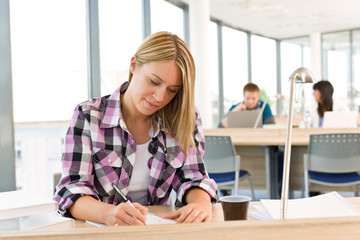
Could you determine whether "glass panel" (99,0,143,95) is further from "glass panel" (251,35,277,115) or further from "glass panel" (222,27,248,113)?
"glass panel" (251,35,277,115)

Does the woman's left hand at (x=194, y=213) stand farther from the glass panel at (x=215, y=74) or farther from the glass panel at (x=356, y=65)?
the glass panel at (x=356, y=65)

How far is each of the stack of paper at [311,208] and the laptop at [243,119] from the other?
3157 millimetres

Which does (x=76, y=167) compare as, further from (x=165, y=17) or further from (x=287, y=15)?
(x=287, y=15)

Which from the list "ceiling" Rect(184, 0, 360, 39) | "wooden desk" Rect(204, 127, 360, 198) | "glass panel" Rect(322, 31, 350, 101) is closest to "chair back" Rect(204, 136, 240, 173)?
"wooden desk" Rect(204, 127, 360, 198)

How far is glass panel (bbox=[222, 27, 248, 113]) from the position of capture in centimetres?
916

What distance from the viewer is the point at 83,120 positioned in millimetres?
1358

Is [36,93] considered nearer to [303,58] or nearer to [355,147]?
[355,147]

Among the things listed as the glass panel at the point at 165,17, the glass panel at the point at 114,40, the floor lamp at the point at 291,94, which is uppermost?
the glass panel at the point at 165,17

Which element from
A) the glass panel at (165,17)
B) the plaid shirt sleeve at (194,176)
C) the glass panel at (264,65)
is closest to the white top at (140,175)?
the plaid shirt sleeve at (194,176)

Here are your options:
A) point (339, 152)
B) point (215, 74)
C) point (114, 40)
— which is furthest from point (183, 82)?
point (215, 74)

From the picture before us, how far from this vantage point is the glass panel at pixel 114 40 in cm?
474

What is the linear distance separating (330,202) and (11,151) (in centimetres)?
227

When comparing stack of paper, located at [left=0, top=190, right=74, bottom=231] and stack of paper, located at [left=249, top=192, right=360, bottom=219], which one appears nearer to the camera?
stack of paper, located at [left=0, top=190, right=74, bottom=231]

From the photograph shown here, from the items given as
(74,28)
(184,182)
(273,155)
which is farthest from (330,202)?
(74,28)
